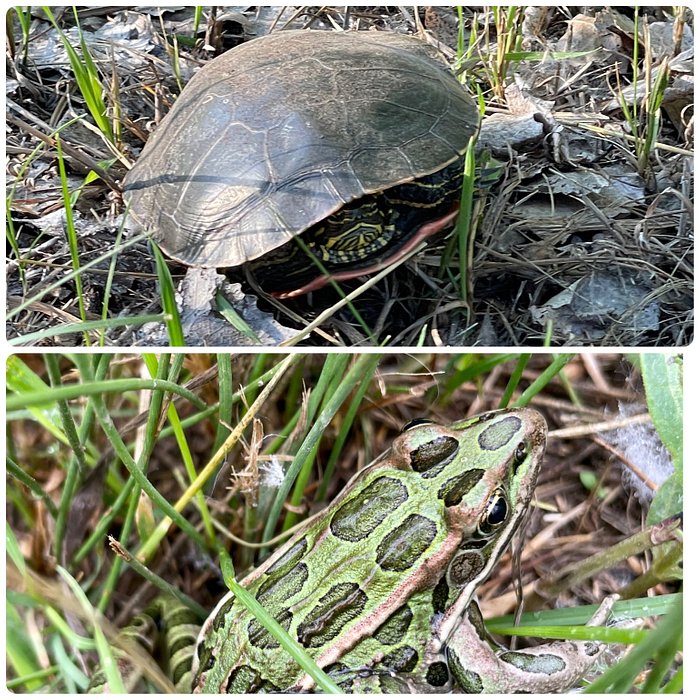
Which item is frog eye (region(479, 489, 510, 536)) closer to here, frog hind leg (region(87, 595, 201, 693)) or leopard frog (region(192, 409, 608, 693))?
leopard frog (region(192, 409, 608, 693))

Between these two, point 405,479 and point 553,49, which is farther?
point 553,49

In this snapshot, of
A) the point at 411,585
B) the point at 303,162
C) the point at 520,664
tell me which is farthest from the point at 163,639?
the point at 303,162

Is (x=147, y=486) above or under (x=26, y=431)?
above

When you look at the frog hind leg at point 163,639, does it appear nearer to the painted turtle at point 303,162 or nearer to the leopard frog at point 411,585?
the leopard frog at point 411,585

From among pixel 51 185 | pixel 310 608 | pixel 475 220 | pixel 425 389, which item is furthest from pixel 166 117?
pixel 310 608

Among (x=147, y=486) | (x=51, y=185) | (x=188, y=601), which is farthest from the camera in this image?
(x=51, y=185)

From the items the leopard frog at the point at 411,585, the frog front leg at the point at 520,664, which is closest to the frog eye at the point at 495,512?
the leopard frog at the point at 411,585

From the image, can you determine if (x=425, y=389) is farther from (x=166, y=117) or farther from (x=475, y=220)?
(x=166, y=117)
